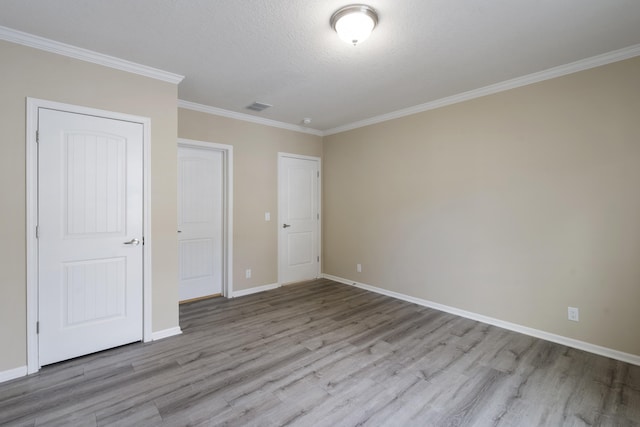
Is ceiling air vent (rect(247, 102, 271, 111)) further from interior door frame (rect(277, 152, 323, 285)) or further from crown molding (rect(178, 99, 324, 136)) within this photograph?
interior door frame (rect(277, 152, 323, 285))

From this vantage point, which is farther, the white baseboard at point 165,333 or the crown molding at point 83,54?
the white baseboard at point 165,333

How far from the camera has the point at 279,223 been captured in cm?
478

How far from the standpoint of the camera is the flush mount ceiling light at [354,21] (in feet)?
6.48

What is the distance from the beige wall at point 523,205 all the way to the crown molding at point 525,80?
6cm

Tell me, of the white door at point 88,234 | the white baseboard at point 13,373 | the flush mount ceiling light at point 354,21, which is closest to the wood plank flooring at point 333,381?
the white baseboard at point 13,373

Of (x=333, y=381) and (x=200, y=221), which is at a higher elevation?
(x=200, y=221)

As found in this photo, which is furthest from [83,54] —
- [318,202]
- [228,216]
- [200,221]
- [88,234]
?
[318,202]

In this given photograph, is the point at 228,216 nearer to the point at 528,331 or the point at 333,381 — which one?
the point at 333,381

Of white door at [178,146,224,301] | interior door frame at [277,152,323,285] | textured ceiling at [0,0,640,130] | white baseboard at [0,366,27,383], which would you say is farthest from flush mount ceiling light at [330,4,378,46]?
white baseboard at [0,366,27,383]

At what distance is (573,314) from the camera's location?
2795 mm

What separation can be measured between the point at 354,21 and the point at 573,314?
10.4 feet

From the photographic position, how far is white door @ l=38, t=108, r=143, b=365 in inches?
95.7

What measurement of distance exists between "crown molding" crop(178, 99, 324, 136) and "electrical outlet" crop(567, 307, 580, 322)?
408 cm

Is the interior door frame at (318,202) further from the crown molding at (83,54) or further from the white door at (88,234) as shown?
the white door at (88,234)
